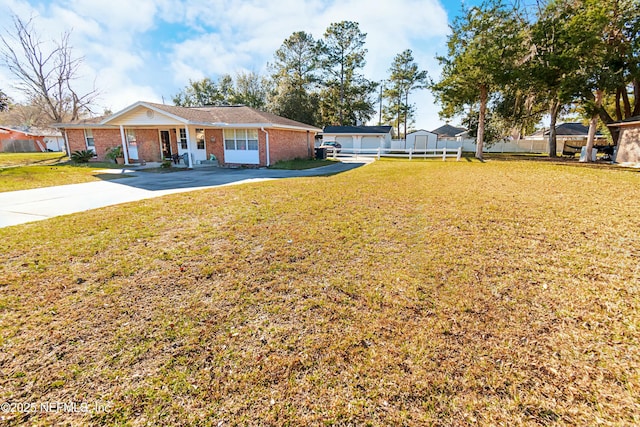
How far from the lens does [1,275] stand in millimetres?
3551

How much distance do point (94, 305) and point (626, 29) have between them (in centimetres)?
2641

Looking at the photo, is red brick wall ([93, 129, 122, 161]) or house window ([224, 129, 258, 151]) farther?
red brick wall ([93, 129, 122, 161])

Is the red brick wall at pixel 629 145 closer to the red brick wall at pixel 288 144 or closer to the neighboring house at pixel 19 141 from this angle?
the red brick wall at pixel 288 144

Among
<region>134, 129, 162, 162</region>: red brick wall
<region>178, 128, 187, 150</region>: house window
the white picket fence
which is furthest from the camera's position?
the white picket fence

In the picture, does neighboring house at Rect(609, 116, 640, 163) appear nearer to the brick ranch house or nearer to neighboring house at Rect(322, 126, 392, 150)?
the brick ranch house

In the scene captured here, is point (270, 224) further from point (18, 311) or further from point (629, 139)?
point (629, 139)

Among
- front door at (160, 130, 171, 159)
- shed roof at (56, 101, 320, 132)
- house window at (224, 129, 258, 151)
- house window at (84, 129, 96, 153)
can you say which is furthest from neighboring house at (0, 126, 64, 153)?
house window at (224, 129, 258, 151)

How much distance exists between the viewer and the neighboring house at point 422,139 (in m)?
37.3

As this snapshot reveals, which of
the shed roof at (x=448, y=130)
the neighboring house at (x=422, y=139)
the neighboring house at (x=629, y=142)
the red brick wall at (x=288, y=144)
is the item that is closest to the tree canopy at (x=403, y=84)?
the shed roof at (x=448, y=130)

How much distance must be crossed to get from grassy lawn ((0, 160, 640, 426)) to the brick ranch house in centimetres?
1115

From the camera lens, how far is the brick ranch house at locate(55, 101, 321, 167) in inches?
610

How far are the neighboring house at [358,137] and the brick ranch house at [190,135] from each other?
15.6m

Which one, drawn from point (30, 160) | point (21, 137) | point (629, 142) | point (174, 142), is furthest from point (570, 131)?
point (21, 137)

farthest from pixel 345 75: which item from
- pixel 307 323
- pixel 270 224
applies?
pixel 307 323
